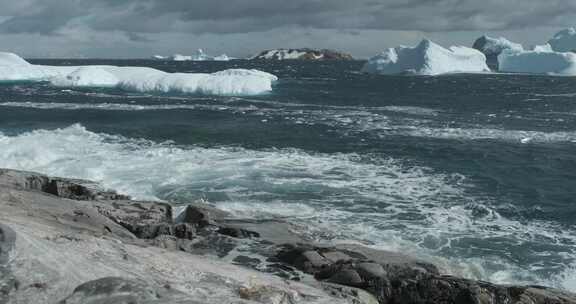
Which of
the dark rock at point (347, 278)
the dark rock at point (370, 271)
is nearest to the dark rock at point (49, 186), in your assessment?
the dark rock at point (347, 278)

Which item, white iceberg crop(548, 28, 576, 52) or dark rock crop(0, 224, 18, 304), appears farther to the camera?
white iceberg crop(548, 28, 576, 52)

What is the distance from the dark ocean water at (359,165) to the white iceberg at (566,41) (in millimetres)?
76162

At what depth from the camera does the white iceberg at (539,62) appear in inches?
3782

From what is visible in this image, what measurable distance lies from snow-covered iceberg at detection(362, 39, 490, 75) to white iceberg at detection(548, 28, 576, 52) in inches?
711

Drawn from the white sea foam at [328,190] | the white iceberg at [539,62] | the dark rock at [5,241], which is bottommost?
the white sea foam at [328,190]

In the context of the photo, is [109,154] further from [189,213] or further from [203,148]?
[189,213]

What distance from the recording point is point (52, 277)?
669 centimetres

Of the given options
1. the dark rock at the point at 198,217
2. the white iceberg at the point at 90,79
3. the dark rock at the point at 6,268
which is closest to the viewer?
the dark rock at the point at 6,268

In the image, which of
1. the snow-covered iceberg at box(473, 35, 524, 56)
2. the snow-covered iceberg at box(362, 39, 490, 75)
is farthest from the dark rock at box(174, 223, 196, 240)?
the snow-covered iceberg at box(473, 35, 524, 56)

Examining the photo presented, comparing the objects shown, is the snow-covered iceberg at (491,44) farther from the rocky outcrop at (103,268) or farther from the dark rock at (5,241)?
the dark rock at (5,241)

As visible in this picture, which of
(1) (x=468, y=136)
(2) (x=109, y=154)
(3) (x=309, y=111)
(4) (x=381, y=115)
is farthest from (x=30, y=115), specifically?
(1) (x=468, y=136)

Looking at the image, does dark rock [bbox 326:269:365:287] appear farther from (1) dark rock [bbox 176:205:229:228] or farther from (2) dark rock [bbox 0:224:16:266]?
(2) dark rock [bbox 0:224:16:266]

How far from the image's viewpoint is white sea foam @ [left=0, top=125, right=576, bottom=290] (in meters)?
16.8

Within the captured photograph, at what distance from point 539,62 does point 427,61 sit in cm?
2273
